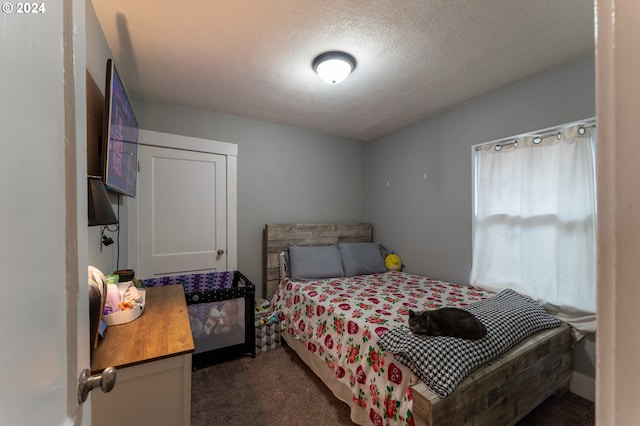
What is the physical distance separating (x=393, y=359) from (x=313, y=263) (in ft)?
5.24

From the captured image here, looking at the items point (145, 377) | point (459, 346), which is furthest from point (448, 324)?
point (145, 377)

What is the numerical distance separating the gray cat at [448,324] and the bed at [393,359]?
14 cm

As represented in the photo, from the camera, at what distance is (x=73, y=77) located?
0.49m

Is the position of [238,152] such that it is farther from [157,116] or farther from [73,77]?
[73,77]

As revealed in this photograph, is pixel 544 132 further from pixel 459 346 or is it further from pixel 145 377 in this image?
pixel 145 377

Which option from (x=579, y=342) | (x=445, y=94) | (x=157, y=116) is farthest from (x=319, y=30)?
(x=579, y=342)

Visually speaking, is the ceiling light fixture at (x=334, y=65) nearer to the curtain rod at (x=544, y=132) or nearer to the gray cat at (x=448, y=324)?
the curtain rod at (x=544, y=132)

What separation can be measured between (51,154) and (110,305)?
1249mm

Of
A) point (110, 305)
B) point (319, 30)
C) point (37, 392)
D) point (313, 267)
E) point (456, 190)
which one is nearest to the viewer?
point (37, 392)

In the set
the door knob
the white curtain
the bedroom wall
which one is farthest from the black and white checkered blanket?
the door knob

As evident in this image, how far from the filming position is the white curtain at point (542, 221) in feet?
6.18

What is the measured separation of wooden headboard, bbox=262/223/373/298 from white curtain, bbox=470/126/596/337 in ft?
5.10

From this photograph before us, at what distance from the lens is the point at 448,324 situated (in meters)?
1.51

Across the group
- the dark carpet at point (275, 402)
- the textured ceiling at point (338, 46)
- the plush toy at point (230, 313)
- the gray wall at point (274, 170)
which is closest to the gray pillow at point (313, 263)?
the gray wall at point (274, 170)
